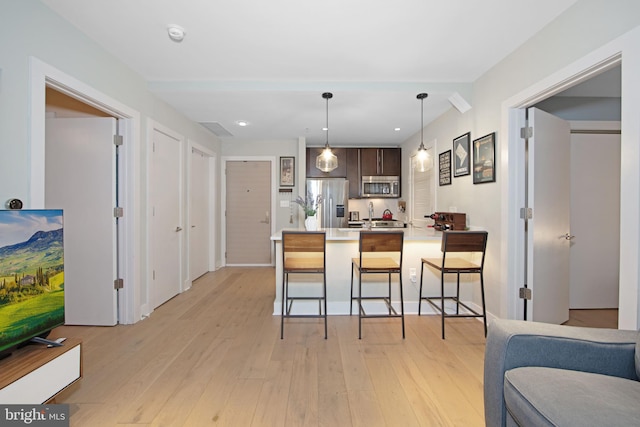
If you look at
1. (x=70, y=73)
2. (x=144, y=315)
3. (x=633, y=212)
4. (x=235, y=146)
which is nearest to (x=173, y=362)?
(x=144, y=315)

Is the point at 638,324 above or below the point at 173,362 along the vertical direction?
above

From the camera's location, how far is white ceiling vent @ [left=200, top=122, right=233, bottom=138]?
4253mm

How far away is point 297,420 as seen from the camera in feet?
4.91

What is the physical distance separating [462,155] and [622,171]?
171cm

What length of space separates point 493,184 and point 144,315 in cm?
387

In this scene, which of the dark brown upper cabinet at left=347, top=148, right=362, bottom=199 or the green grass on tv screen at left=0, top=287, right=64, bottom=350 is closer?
the green grass on tv screen at left=0, top=287, right=64, bottom=350

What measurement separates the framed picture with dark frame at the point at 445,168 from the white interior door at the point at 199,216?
12.0 feet

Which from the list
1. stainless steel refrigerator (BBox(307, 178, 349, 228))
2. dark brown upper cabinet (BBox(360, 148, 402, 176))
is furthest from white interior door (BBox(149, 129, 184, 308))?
dark brown upper cabinet (BBox(360, 148, 402, 176))

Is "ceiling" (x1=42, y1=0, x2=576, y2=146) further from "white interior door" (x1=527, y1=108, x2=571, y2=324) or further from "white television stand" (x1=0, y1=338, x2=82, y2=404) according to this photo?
"white television stand" (x1=0, y1=338, x2=82, y2=404)

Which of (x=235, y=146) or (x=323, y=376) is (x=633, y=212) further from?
(x=235, y=146)

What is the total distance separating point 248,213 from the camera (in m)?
5.32

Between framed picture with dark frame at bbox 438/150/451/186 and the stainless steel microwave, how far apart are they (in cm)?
172

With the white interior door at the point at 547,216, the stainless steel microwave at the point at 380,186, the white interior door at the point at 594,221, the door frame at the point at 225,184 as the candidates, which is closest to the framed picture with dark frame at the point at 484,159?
the white interior door at the point at 547,216

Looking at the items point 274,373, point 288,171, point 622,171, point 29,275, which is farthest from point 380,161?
point 29,275
